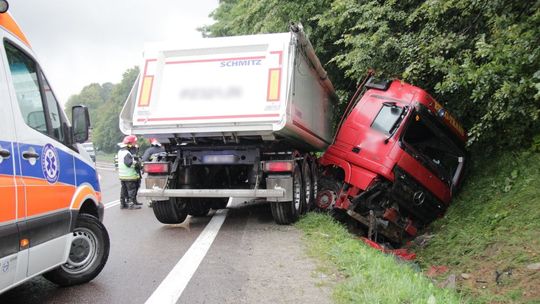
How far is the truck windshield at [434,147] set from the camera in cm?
838

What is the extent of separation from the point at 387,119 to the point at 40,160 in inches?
237

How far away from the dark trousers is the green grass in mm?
4991

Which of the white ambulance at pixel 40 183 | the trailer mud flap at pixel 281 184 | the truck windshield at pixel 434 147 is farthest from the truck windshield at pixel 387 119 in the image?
the white ambulance at pixel 40 183

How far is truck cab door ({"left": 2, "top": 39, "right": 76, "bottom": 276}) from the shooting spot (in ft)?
11.3

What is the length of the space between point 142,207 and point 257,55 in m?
4.96

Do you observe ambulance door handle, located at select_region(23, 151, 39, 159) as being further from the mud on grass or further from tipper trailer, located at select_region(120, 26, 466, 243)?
the mud on grass

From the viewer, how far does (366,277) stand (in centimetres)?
445

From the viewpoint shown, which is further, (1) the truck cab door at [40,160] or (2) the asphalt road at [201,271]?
(2) the asphalt road at [201,271]

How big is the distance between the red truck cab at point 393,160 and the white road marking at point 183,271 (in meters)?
2.59

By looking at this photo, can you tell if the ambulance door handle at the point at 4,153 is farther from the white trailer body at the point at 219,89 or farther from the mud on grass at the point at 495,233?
the mud on grass at the point at 495,233

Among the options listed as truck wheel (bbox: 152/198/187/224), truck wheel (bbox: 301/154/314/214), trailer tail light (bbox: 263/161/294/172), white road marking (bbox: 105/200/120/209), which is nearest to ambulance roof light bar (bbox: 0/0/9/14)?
trailer tail light (bbox: 263/161/294/172)

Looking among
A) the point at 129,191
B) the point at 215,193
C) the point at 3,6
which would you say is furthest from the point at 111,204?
the point at 3,6

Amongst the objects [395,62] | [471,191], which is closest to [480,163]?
[471,191]

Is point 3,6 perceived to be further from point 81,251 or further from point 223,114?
point 223,114
